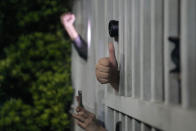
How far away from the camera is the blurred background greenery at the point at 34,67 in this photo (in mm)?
3340

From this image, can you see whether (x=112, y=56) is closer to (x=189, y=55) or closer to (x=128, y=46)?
(x=128, y=46)

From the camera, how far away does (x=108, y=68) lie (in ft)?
4.54

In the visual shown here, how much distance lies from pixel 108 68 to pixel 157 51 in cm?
37

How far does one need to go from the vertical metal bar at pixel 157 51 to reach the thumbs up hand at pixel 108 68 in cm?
32

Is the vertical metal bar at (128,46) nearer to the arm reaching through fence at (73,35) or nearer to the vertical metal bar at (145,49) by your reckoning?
the vertical metal bar at (145,49)

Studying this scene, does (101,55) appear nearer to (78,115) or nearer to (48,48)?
(78,115)

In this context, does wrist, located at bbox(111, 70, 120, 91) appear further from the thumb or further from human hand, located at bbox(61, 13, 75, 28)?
human hand, located at bbox(61, 13, 75, 28)

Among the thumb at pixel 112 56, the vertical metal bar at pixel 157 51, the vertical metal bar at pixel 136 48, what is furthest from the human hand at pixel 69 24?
the vertical metal bar at pixel 157 51

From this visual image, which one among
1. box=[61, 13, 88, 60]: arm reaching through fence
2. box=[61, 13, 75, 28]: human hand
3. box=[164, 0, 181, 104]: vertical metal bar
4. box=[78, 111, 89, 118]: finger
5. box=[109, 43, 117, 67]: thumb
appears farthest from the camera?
box=[61, 13, 75, 28]: human hand

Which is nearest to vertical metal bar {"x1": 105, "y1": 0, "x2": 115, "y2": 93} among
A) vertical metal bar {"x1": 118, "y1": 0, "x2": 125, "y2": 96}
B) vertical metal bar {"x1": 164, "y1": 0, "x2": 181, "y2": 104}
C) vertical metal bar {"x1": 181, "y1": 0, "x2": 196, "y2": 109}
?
vertical metal bar {"x1": 118, "y1": 0, "x2": 125, "y2": 96}

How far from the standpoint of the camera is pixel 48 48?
342 centimetres

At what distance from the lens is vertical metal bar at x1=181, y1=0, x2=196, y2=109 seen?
790 mm

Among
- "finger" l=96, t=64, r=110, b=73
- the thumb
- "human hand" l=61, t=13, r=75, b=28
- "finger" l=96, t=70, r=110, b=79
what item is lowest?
"finger" l=96, t=70, r=110, b=79

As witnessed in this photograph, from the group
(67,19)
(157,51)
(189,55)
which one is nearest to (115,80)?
(157,51)
